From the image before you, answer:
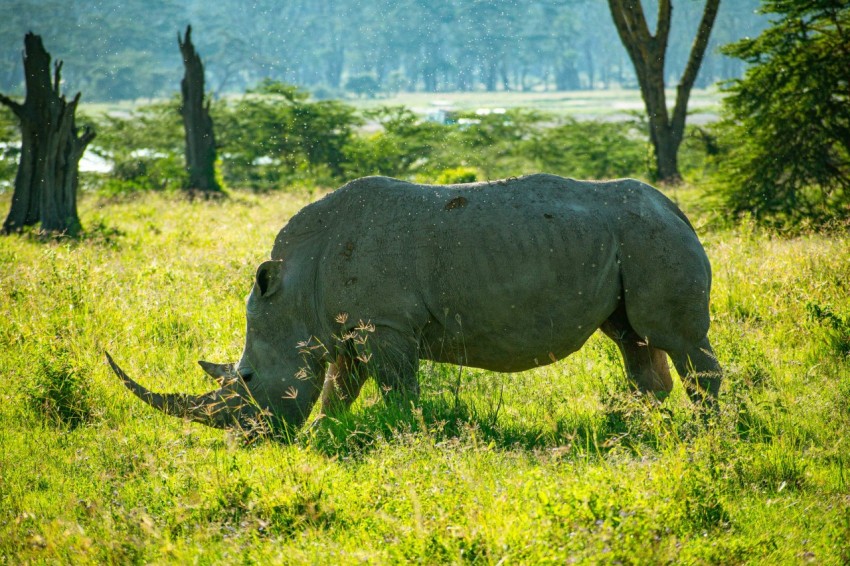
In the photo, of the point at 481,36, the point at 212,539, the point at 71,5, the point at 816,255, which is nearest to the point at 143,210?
Result: the point at 816,255

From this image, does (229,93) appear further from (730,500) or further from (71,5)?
(730,500)

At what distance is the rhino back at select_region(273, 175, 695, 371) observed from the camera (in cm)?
561

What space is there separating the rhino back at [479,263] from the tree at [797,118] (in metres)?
7.99

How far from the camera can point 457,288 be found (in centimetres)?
565

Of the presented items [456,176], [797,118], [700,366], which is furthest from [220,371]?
[456,176]

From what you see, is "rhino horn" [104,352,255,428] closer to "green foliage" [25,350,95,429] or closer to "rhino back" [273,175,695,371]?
"rhino back" [273,175,695,371]

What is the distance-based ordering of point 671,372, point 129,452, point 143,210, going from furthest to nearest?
point 143,210 → point 671,372 → point 129,452

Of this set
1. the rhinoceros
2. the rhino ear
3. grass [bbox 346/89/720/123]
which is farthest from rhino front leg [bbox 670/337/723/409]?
grass [bbox 346/89/720/123]

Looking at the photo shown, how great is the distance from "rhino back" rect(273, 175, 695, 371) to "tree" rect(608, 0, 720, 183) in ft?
43.2

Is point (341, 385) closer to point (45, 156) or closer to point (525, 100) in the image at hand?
point (45, 156)

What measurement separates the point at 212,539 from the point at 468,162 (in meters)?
28.2

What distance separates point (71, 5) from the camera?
125m

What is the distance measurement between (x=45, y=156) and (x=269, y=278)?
1188 cm

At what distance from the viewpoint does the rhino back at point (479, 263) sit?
221 inches
